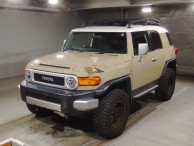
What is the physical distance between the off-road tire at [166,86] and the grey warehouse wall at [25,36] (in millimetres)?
5240

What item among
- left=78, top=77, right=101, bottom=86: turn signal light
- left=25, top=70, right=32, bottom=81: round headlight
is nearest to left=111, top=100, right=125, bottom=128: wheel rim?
left=78, top=77, right=101, bottom=86: turn signal light

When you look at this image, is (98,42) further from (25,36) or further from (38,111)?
(25,36)

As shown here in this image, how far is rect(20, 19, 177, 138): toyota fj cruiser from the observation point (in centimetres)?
329

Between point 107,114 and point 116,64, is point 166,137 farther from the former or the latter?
point 116,64

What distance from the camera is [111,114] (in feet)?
11.3

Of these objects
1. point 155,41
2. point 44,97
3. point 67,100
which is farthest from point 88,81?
point 155,41

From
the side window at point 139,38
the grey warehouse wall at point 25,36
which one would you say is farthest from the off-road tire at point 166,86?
the grey warehouse wall at point 25,36

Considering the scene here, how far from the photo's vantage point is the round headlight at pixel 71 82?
10.7ft

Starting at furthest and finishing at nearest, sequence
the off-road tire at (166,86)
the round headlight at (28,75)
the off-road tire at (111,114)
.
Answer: the off-road tire at (166,86), the round headlight at (28,75), the off-road tire at (111,114)

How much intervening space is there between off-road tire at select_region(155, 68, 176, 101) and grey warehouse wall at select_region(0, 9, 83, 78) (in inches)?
206

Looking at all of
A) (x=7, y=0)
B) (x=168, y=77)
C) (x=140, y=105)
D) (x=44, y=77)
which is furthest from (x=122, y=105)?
(x=7, y=0)

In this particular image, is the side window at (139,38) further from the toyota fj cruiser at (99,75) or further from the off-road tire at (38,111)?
the off-road tire at (38,111)

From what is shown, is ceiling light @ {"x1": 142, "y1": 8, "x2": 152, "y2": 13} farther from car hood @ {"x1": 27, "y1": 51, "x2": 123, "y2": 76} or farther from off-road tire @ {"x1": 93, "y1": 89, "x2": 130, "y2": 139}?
off-road tire @ {"x1": 93, "y1": 89, "x2": 130, "y2": 139}

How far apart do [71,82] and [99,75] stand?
1.37 ft
